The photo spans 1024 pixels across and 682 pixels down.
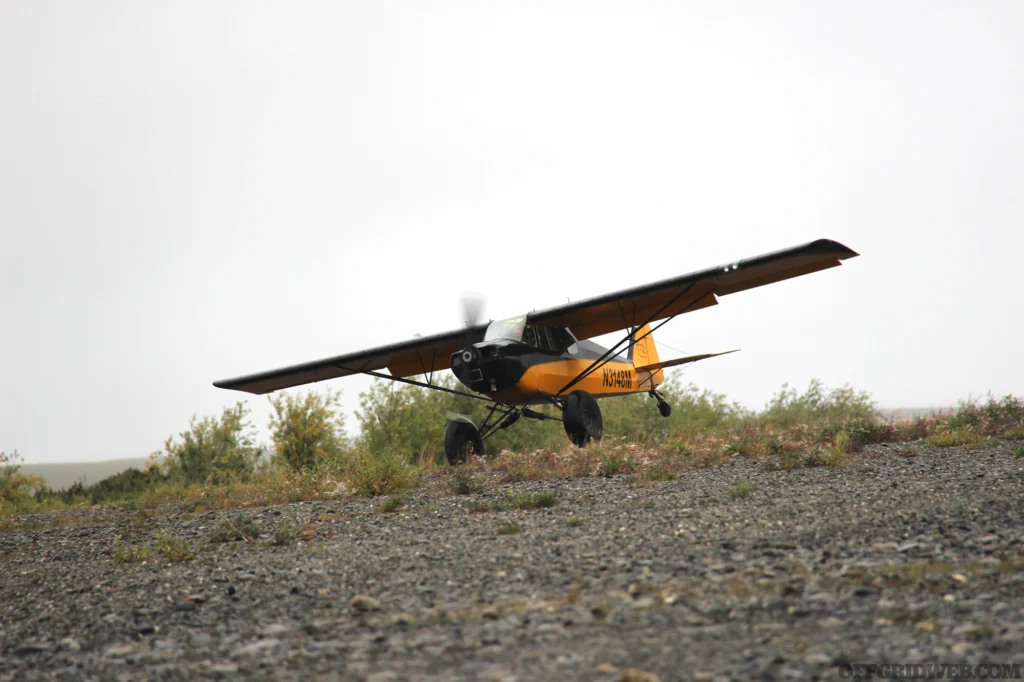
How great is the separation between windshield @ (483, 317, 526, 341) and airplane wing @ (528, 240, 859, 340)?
0.30 metres

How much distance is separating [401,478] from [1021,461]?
8945 millimetres

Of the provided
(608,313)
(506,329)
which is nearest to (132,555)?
(506,329)

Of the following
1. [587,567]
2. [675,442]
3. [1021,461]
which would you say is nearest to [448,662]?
[587,567]

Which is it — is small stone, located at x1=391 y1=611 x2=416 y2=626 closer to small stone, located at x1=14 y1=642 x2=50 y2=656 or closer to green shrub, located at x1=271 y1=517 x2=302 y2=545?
small stone, located at x1=14 y1=642 x2=50 y2=656

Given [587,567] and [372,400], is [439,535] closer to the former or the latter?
[587,567]

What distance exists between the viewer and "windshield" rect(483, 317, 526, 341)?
13.9m

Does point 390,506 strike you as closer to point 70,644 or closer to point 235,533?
point 235,533

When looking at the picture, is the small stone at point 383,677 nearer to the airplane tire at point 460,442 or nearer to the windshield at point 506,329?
the windshield at point 506,329

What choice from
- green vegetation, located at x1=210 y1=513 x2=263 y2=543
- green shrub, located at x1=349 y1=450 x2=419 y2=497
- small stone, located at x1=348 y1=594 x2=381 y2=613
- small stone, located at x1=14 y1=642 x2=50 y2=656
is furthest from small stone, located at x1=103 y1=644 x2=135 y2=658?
green shrub, located at x1=349 y1=450 x2=419 y2=497

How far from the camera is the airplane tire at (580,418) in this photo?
556 inches

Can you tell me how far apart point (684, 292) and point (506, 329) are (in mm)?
3407

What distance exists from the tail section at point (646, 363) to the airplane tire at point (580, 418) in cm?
371

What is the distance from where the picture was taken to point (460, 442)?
1584cm

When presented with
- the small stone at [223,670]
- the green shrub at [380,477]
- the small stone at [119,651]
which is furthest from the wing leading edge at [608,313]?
the small stone at [119,651]
